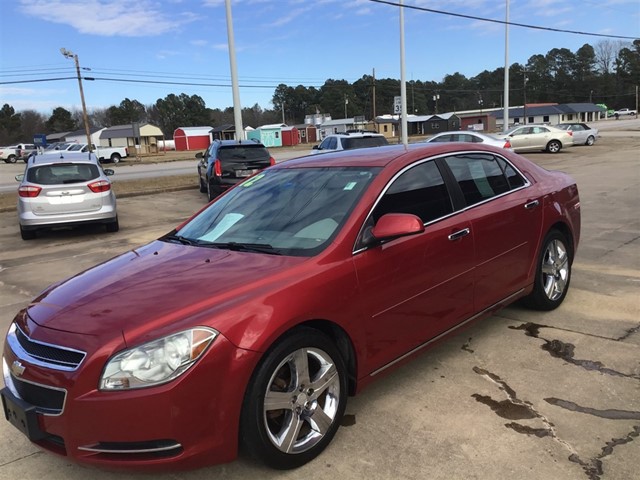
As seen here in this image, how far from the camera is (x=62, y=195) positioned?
10.1 meters

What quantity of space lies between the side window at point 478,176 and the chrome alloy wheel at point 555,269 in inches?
34.2

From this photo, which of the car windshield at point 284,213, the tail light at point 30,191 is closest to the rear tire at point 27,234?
the tail light at point 30,191

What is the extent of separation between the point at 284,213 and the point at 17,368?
1762 mm

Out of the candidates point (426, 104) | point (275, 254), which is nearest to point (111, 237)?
point (275, 254)

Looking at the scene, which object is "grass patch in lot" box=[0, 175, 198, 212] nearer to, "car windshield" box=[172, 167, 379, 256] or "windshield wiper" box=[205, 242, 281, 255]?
"car windshield" box=[172, 167, 379, 256]

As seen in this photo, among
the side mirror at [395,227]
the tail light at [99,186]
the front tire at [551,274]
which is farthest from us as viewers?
the tail light at [99,186]

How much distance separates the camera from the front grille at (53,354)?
241 centimetres

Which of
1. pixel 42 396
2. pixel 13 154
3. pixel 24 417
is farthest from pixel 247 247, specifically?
pixel 13 154

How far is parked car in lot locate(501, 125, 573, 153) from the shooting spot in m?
28.6

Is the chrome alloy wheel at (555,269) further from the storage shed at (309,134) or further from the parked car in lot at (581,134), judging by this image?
the storage shed at (309,134)

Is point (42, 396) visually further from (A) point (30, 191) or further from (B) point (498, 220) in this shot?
(A) point (30, 191)

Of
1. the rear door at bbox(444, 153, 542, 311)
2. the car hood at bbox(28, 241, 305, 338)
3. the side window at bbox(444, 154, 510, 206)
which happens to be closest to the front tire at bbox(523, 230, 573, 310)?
the rear door at bbox(444, 153, 542, 311)

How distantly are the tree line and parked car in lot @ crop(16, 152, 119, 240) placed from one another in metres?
115

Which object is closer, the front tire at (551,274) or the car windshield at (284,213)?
the car windshield at (284,213)
